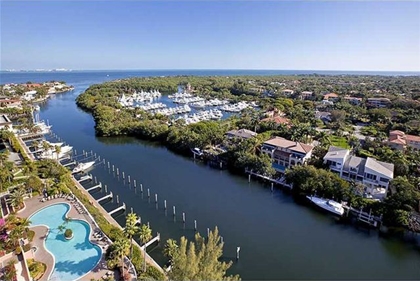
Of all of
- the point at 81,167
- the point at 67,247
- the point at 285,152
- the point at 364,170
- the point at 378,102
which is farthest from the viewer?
the point at 378,102

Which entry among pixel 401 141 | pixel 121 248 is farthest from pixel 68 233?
pixel 401 141

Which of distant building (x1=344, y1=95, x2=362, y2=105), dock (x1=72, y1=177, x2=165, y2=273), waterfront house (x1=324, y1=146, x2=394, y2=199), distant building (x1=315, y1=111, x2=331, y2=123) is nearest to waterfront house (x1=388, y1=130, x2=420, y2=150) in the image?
waterfront house (x1=324, y1=146, x2=394, y2=199)

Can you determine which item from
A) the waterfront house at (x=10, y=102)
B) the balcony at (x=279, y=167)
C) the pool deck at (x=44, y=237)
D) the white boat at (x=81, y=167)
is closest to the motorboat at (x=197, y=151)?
the balcony at (x=279, y=167)

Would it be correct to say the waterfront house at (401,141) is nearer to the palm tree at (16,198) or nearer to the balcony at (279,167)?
the balcony at (279,167)

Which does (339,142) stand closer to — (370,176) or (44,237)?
(370,176)

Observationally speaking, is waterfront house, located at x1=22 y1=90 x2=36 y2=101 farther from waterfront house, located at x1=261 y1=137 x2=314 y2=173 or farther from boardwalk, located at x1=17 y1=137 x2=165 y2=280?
waterfront house, located at x1=261 y1=137 x2=314 y2=173

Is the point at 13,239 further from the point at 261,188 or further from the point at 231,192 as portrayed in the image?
the point at 261,188

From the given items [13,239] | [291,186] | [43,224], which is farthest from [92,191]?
[291,186]
